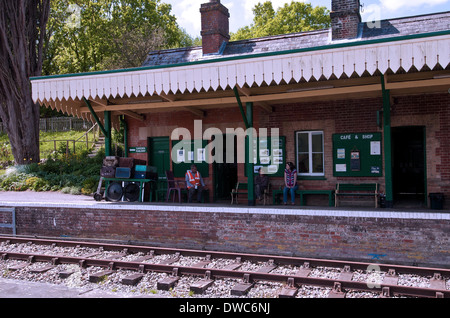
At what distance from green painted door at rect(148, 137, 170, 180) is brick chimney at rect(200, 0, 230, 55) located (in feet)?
12.5

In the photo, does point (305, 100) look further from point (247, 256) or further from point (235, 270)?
point (235, 270)

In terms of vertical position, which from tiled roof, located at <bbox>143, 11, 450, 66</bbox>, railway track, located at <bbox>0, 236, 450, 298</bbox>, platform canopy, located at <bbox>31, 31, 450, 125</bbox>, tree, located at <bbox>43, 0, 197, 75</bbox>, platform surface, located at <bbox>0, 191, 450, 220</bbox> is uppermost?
tree, located at <bbox>43, 0, 197, 75</bbox>

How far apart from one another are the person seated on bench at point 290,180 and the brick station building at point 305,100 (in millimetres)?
560

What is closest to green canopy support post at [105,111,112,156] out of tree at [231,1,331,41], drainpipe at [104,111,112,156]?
drainpipe at [104,111,112,156]

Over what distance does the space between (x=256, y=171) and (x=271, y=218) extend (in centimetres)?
396

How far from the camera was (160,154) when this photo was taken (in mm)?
14383

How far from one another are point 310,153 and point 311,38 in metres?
4.32

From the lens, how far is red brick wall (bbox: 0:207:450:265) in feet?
26.6

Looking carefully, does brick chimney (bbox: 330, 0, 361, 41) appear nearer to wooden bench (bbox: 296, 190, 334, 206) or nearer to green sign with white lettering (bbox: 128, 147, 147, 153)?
wooden bench (bbox: 296, 190, 334, 206)

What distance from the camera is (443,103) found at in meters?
11.0

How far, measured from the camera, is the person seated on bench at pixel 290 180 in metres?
11.9

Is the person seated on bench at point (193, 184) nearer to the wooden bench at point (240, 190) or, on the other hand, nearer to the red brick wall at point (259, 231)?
the wooden bench at point (240, 190)

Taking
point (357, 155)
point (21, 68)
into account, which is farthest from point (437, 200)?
point (21, 68)

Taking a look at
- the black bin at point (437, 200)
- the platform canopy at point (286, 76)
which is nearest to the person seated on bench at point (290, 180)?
the platform canopy at point (286, 76)
